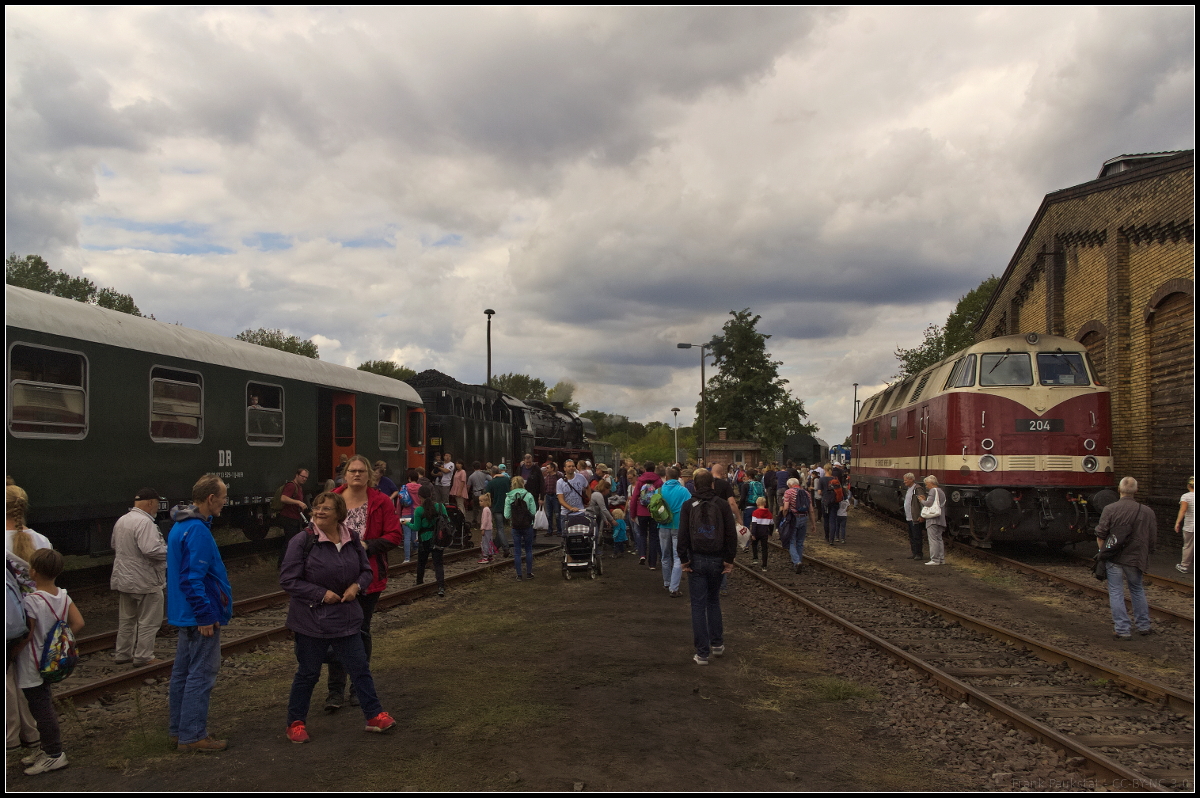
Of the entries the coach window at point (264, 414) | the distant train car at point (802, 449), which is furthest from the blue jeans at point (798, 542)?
the distant train car at point (802, 449)

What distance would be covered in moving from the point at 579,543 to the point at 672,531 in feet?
6.96

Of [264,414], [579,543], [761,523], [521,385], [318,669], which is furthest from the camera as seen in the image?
[521,385]

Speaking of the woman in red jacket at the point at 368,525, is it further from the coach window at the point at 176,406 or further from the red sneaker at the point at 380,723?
the coach window at the point at 176,406

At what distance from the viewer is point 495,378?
97625 mm

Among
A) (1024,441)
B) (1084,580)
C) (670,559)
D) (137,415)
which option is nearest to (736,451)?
(1024,441)

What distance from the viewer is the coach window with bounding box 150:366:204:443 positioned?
11.7 metres

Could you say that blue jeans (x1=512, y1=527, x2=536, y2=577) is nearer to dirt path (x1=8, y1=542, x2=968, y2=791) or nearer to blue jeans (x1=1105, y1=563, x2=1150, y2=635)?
dirt path (x1=8, y1=542, x2=968, y2=791)

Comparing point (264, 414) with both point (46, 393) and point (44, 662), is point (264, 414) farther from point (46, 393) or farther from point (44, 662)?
point (44, 662)

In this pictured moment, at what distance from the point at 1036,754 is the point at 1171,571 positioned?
11.6m

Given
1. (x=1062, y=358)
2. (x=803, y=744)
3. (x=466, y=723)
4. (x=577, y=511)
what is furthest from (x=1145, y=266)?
(x=466, y=723)

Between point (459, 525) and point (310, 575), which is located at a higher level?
point (310, 575)

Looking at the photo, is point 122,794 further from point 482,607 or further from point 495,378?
point 495,378

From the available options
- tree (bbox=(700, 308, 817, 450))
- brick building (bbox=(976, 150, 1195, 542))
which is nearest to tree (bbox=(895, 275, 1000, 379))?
tree (bbox=(700, 308, 817, 450))

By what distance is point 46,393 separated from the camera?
9711mm
